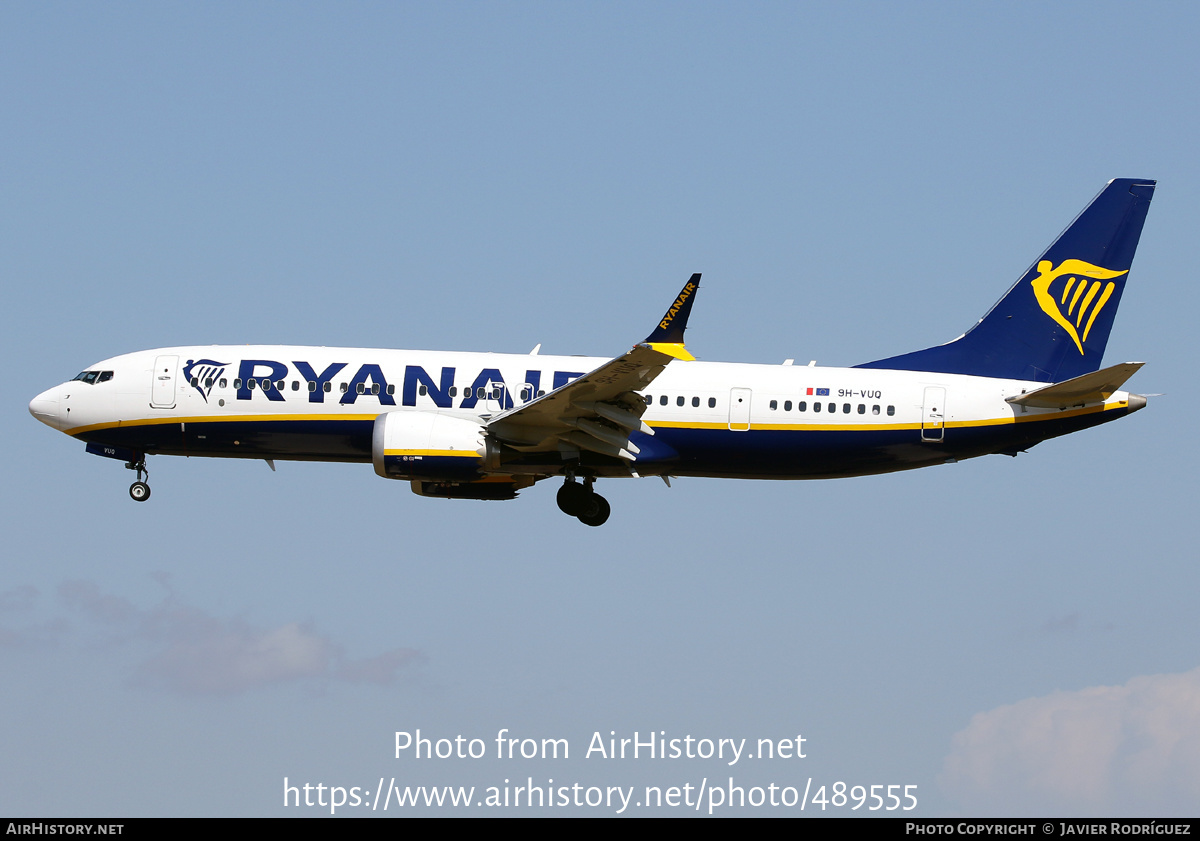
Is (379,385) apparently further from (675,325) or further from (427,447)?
(675,325)

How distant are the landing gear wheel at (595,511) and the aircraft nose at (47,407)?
1522 centimetres

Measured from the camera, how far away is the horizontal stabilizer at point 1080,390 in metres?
37.0

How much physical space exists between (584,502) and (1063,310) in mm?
15033

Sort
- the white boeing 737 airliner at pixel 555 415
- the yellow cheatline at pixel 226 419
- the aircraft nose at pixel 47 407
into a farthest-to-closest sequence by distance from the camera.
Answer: the aircraft nose at pixel 47 407, the yellow cheatline at pixel 226 419, the white boeing 737 airliner at pixel 555 415

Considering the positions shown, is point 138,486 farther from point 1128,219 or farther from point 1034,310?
point 1128,219

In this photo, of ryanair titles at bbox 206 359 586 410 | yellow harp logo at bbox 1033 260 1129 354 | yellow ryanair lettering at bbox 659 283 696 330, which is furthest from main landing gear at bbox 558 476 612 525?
yellow harp logo at bbox 1033 260 1129 354

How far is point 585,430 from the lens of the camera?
3831cm

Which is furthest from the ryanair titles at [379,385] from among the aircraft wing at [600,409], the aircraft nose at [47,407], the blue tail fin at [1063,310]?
the blue tail fin at [1063,310]

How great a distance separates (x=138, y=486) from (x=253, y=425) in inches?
186

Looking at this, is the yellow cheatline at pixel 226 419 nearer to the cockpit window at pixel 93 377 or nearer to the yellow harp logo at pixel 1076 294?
the cockpit window at pixel 93 377

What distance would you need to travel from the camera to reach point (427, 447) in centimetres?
3762

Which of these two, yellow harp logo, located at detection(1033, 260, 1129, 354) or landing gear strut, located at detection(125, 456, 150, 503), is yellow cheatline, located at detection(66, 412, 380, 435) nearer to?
landing gear strut, located at detection(125, 456, 150, 503)

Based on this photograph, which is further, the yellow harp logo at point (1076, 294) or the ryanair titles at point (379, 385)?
the yellow harp logo at point (1076, 294)

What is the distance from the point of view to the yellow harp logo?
41938 millimetres
